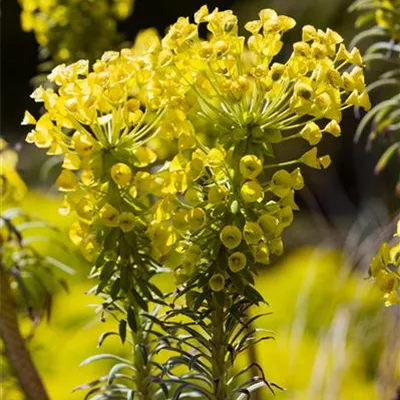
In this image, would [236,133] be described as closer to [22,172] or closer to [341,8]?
[22,172]

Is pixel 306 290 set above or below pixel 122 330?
above

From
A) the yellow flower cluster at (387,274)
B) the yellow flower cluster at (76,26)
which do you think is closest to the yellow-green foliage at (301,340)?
the yellow flower cluster at (76,26)

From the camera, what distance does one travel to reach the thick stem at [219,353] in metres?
1.56

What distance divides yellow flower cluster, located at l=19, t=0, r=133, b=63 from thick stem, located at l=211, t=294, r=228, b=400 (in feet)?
3.81

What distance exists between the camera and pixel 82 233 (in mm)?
1556

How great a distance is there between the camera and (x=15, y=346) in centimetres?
220

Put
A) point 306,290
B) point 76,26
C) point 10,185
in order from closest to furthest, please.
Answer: point 10,185
point 76,26
point 306,290

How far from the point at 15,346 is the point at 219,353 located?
0.76m

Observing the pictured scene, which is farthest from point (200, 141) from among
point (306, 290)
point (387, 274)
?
point (306, 290)

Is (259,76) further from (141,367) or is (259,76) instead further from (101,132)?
(141,367)

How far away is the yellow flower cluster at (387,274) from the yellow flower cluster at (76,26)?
130 centimetres

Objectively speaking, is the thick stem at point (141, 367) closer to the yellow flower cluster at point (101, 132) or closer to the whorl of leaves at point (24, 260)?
the yellow flower cluster at point (101, 132)

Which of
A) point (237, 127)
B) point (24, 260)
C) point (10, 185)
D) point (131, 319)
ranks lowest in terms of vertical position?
point (131, 319)

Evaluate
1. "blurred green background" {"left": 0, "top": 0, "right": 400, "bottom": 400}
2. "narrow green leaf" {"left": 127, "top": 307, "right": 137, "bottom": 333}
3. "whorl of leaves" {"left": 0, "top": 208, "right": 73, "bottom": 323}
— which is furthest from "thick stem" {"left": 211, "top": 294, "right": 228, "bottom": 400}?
"whorl of leaves" {"left": 0, "top": 208, "right": 73, "bottom": 323}
